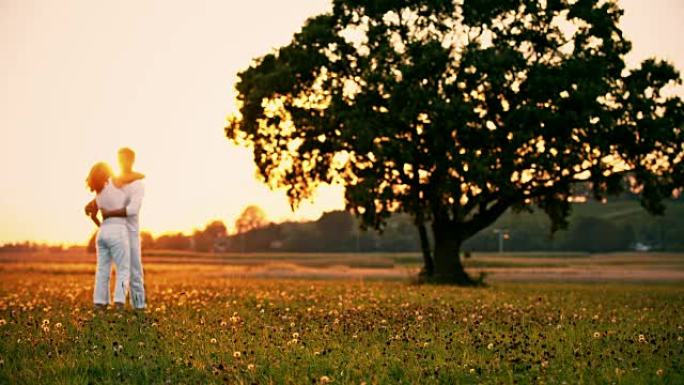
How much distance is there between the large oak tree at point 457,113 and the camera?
2900cm

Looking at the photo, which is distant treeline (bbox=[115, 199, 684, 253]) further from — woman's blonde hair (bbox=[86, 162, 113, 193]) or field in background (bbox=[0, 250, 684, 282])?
woman's blonde hair (bbox=[86, 162, 113, 193])

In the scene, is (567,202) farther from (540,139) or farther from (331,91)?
(331,91)

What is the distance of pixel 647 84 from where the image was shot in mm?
30469

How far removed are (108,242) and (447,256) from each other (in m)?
20.8

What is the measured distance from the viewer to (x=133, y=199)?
1533 cm

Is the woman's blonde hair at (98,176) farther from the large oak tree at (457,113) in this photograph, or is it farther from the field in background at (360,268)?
the field in background at (360,268)

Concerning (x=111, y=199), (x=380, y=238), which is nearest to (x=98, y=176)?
(x=111, y=199)

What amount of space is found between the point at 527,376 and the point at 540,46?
25.2m

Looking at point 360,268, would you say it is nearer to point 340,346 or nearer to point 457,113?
point 457,113

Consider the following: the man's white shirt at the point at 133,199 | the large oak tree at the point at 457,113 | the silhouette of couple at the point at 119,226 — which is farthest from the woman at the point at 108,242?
the large oak tree at the point at 457,113

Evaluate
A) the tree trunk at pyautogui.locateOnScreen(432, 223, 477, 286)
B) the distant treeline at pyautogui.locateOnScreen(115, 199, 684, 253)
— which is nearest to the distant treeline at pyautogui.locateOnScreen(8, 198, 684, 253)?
the distant treeline at pyautogui.locateOnScreen(115, 199, 684, 253)

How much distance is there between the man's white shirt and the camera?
1530 centimetres

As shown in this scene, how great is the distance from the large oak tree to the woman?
47.7 feet

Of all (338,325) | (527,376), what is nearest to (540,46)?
(338,325)
